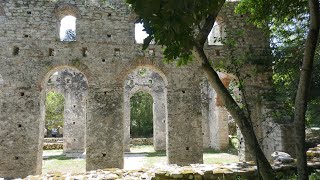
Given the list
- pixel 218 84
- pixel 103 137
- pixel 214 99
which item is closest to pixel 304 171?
pixel 218 84

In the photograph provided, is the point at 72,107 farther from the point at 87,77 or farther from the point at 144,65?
the point at 144,65

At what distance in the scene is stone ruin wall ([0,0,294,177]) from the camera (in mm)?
10883

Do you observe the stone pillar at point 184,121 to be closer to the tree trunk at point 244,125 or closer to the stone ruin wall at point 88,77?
the stone ruin wall at point 88,77

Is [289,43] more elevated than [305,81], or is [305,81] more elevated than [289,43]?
[289,43]

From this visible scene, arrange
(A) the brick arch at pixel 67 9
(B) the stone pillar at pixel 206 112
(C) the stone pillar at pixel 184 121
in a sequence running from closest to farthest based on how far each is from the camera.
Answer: (C) the stone pillar at pixel 184 121 < (A) the brick arch at pixel 67 9 < (B) the stone pillar at pixel 206 112

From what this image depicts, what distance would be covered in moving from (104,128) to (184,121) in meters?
3.13

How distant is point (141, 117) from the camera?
30.8 m

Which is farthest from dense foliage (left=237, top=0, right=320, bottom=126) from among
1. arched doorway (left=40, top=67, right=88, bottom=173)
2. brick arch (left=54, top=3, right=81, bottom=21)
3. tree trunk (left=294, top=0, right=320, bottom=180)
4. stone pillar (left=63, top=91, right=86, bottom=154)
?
stone pillar (left=63, top=91, right=86, bottom=154)

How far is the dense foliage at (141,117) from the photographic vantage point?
100.0 ft

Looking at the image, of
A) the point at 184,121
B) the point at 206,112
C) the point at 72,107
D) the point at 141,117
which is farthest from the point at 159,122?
the point at 141,117

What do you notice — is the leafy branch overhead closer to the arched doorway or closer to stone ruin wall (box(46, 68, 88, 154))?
the arched doorway

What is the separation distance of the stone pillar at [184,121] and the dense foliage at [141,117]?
62.8ft

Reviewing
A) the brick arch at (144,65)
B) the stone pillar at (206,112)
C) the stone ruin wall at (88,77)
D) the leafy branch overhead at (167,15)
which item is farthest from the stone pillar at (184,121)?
the stone pillar at (206,112)

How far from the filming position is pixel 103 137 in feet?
36.6
